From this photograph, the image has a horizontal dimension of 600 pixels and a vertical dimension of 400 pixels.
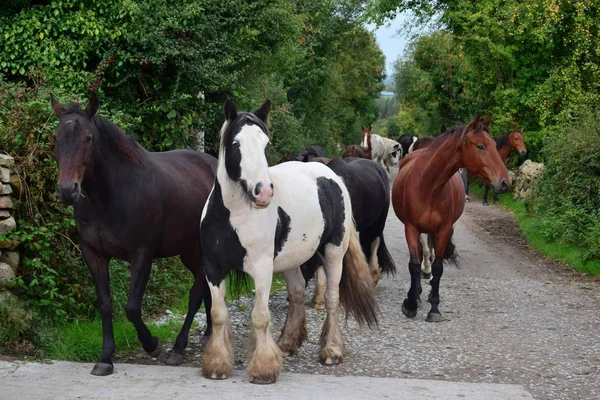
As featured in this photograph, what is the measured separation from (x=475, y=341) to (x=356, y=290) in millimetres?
1696

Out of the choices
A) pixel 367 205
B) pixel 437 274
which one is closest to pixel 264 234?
pixel 437 274

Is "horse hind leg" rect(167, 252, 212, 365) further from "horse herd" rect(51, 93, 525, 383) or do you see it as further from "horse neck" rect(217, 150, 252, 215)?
"horse neck" rect(217, 150, 252, 215)

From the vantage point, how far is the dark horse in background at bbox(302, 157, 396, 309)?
32.0ft

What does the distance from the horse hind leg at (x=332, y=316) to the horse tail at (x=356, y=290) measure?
20 centimetres

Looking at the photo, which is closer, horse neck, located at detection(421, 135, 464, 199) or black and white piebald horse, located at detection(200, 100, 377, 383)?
black and white piebald horse, located at detection(200, 100, 377, 383)

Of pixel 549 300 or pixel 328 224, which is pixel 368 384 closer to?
pixel 328 224

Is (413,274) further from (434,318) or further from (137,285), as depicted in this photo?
(137,285)

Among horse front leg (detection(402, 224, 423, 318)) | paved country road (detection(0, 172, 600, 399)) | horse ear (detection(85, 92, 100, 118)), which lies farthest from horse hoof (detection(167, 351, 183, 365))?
horse front leg (detection(402, 224, 423, 318))

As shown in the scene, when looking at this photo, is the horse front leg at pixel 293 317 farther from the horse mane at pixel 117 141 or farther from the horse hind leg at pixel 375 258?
the horse hind leg at pixel 375 258

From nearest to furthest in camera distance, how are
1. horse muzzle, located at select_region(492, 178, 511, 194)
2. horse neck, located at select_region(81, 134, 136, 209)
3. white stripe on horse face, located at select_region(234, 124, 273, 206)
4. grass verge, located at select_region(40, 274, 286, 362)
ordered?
white stripe on horse face, located at select_region(234, 124, 273, 206) < horse neck, located at select_region(81, 134, 136, 209) < grass verge, located at select_region(40, 274, 286, 362) < horse muzzle, located at select_region(492, 178, 511, 194)

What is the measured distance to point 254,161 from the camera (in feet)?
18.0

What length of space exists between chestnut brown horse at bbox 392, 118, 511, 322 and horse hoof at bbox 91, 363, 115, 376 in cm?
427

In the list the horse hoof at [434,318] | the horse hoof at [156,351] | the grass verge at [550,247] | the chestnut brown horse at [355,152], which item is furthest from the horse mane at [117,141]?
the chestnut brown horse at [355,152]

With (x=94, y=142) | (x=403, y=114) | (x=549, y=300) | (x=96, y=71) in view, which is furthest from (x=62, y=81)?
(x=403, y=114)
